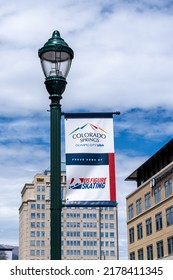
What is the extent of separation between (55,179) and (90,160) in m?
1.29

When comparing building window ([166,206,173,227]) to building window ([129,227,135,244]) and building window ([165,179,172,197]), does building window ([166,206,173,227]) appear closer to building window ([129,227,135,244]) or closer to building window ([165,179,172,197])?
building window ([165,179,172,197])

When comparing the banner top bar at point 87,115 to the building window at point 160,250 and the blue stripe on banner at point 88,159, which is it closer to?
Answer: the blue stripe on banner at point 88,159

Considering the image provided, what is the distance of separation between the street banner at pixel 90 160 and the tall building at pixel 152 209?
59.6 meters

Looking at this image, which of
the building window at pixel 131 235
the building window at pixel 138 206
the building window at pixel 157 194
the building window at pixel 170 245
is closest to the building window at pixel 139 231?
the building window at pixel 138 206

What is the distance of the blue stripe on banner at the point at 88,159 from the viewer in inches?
394

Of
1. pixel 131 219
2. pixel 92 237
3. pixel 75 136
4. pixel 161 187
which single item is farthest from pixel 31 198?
pixel 75 136

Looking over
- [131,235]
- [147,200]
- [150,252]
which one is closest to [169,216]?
[150,252]

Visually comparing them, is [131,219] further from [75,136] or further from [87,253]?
[87,253]

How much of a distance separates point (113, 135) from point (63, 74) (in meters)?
1.46

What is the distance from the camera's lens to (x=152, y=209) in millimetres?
77125

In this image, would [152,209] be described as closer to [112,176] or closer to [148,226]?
[148,226]

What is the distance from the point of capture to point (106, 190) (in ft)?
32.8

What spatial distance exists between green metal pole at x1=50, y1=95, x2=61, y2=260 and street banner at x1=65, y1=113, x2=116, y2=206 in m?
0.77

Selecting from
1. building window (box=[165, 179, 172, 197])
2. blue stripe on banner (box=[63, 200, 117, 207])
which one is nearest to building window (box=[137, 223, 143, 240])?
building window (box=[165, 179, 172, 197])
